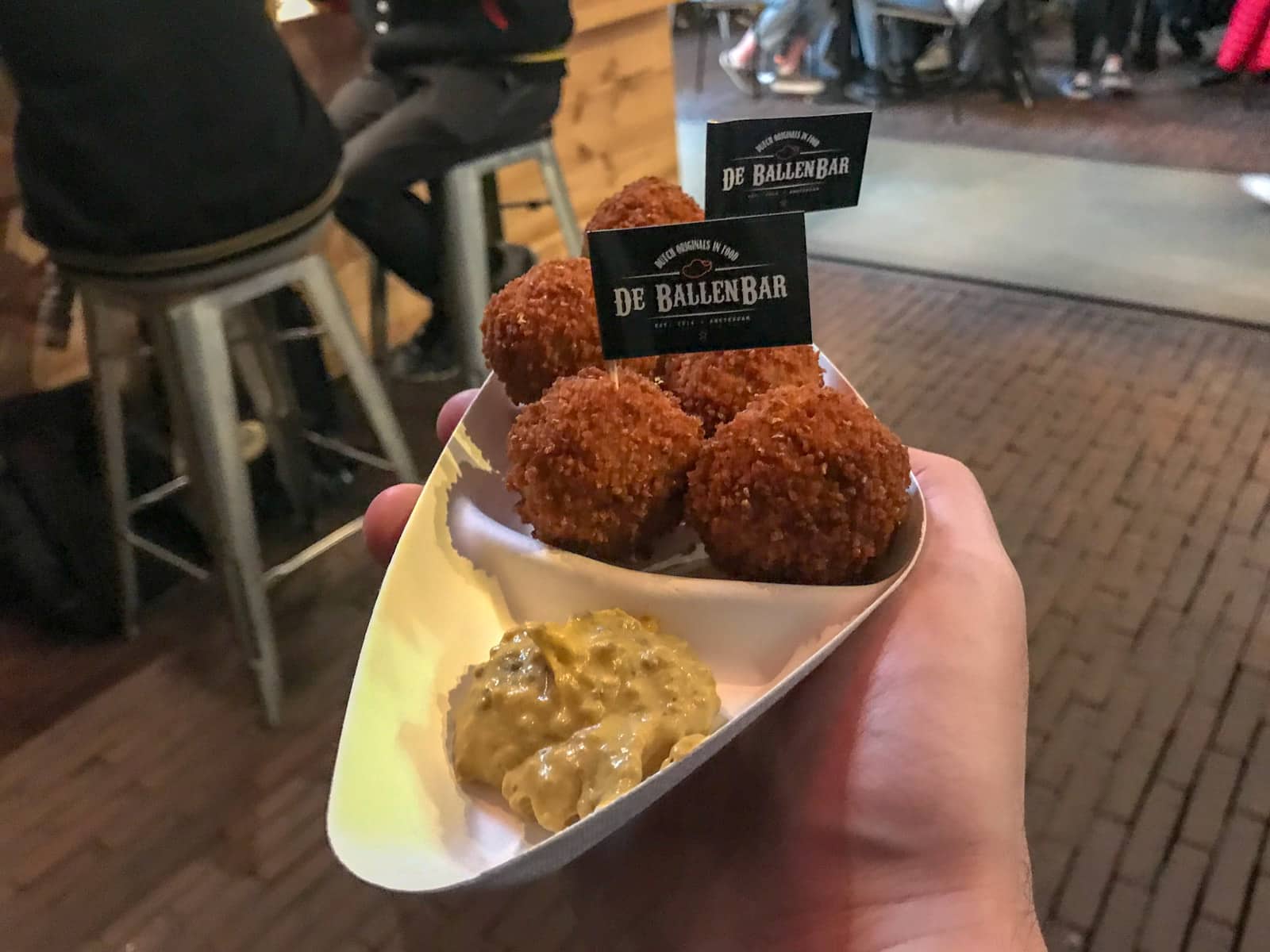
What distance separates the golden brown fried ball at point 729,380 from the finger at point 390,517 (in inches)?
11.7

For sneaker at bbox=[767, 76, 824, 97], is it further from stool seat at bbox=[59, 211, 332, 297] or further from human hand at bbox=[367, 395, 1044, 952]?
human hand at bbox=[367, 395, 1044, 952]

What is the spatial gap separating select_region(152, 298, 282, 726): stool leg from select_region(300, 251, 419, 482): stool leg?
0.15 metres

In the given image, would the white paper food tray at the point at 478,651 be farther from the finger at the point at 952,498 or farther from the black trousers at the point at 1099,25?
the black trousers at the point at 1099,25

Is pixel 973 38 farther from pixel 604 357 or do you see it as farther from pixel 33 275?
pixel 604 357

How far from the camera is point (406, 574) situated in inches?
32.0

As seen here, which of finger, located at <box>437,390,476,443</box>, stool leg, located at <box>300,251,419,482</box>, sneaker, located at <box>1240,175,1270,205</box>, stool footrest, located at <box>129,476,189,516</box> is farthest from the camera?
sneaker, located at <box>1240,175,1270,205</box>

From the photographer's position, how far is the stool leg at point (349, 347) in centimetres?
147

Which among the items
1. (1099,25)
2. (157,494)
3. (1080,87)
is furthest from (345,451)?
(1099,25)

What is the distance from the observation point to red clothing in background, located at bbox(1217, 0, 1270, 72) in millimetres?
4449

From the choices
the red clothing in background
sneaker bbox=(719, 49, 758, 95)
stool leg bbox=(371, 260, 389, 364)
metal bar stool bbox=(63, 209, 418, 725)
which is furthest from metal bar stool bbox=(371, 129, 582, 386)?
the red clothing in background

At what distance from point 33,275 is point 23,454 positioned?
0.38 m

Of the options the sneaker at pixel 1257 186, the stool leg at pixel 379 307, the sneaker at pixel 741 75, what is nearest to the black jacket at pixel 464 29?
the stool leg at pixel 379 307

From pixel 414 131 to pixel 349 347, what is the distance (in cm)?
53

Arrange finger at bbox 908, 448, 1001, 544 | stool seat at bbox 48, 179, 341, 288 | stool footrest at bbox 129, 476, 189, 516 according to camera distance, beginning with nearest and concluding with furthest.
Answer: finger at bbox 908, 448, 1001, 544
stool seat at bbox 48, 179, 341, 288
stool footrest at bbox 129, 476, 189, 516
